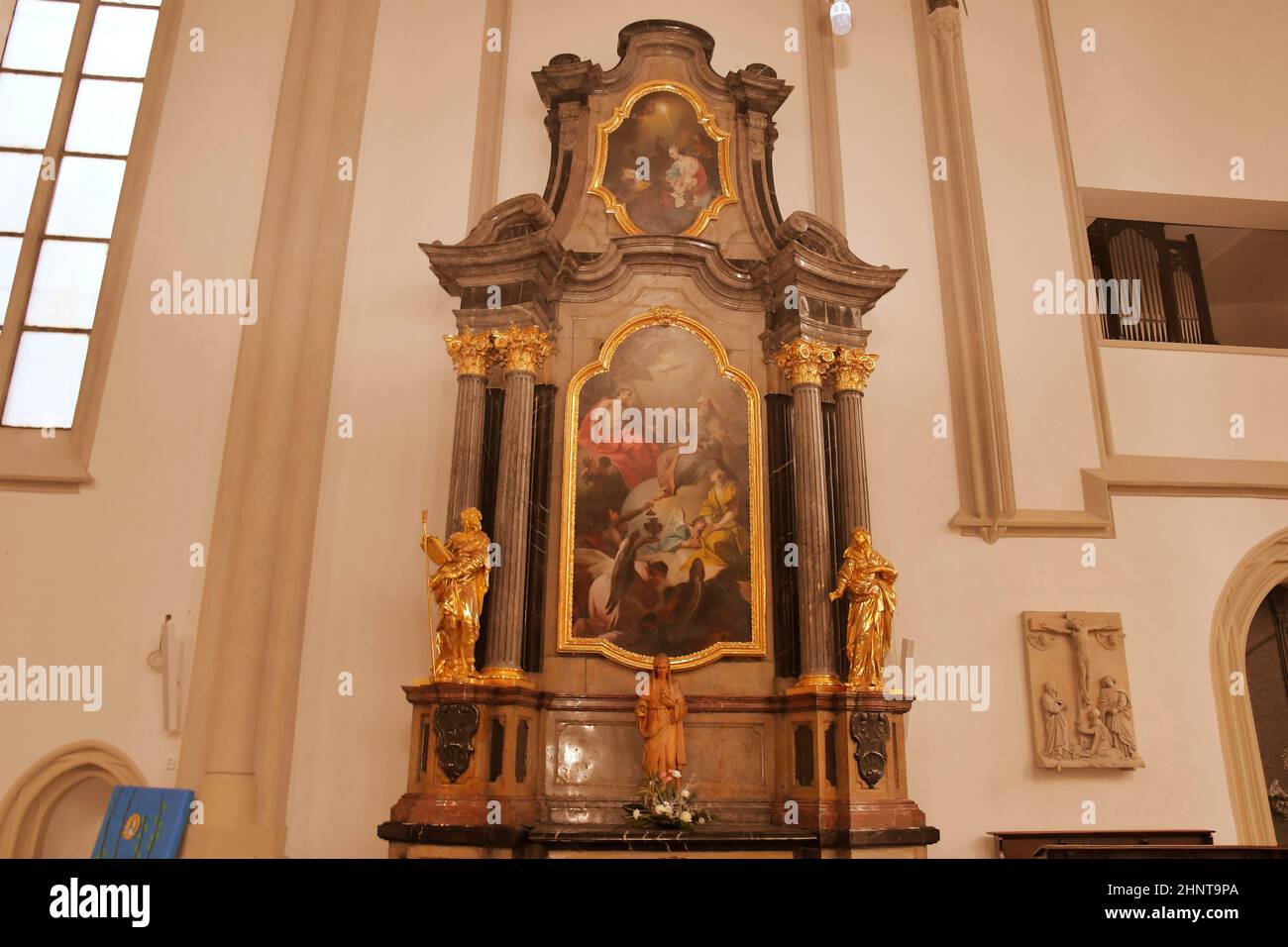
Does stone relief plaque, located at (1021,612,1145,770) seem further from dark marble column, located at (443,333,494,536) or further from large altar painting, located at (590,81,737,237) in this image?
dark marble column, located at (443,333,494,536)

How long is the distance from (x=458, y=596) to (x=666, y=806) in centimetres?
197

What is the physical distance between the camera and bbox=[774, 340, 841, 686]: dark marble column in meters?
7.40

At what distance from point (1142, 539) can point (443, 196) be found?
6.81 meters

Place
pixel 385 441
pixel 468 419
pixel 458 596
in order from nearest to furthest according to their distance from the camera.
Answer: pixel 458 596, pixel 468 419, pixel 385 441

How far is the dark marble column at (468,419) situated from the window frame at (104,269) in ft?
10.1

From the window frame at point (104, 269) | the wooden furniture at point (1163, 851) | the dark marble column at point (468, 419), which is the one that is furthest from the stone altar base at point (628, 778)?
the window frame at point (104, 269)

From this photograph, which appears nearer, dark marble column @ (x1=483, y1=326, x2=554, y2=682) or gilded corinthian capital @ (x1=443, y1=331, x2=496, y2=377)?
dark marble column @ (x1=483, y1=326, x2=554, y2=682)

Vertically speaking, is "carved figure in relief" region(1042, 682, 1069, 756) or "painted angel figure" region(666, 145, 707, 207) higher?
"painted angel figure" region(666, 145, 707, 207)

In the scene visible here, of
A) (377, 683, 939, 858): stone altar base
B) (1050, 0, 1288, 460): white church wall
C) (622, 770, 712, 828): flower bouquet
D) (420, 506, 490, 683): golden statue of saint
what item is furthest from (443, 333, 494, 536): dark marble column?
(1050, 0, 1288, 460): white church wall

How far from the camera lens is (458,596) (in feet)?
23.1

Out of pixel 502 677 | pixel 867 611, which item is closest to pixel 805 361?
pixel 867 611

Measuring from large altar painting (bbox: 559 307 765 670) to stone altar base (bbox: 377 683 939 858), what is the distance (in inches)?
21.2

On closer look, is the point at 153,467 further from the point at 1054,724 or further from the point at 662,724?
the point at 1054,724

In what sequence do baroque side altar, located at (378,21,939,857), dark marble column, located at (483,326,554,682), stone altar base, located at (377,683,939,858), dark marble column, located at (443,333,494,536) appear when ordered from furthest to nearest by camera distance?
dark marble column, located at (443,333,494,536), dark marble column, located at (483,326,554,682), baroque side altar, located at (378,21,939,857), stone altar base, located at (377,683,939,858)
